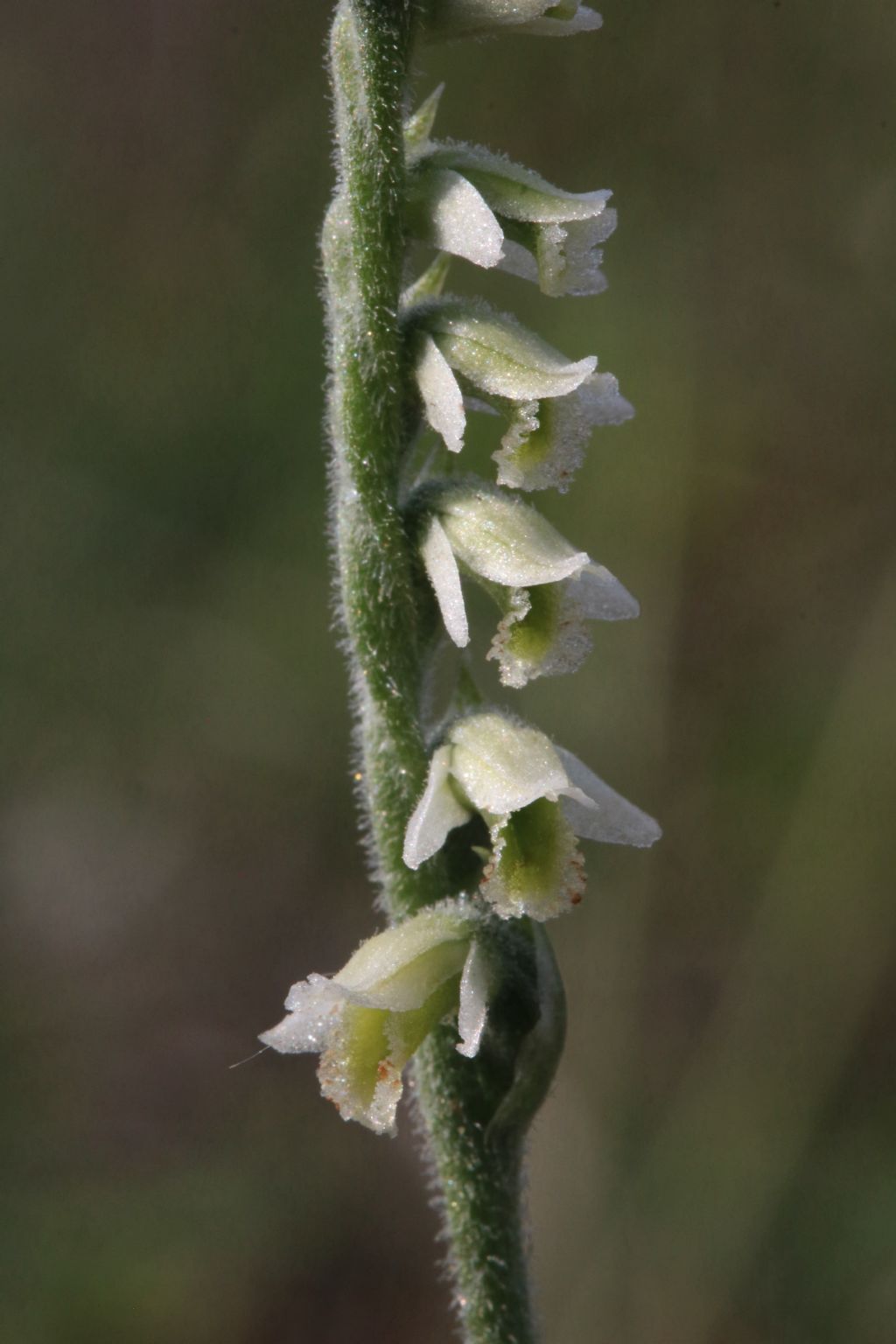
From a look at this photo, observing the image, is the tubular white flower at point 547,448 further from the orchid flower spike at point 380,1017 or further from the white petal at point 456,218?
the orchid flower spike at point 380,1017

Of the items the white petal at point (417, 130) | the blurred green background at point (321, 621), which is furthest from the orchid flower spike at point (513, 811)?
the blurred green background at point (321, 621)

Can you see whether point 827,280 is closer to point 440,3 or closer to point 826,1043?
point 826,1043

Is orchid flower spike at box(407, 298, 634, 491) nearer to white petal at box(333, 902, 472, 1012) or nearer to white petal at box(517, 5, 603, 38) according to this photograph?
white petal at box(517, 5, 603, 38)

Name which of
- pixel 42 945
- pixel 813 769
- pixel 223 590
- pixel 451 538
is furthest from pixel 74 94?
pixel 451 538

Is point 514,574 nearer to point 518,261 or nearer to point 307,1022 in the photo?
point 518,261

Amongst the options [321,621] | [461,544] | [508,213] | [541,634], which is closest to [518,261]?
[508,213]

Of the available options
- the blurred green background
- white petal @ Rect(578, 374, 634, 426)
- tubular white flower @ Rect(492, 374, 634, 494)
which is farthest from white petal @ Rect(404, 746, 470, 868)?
the blurred green background
